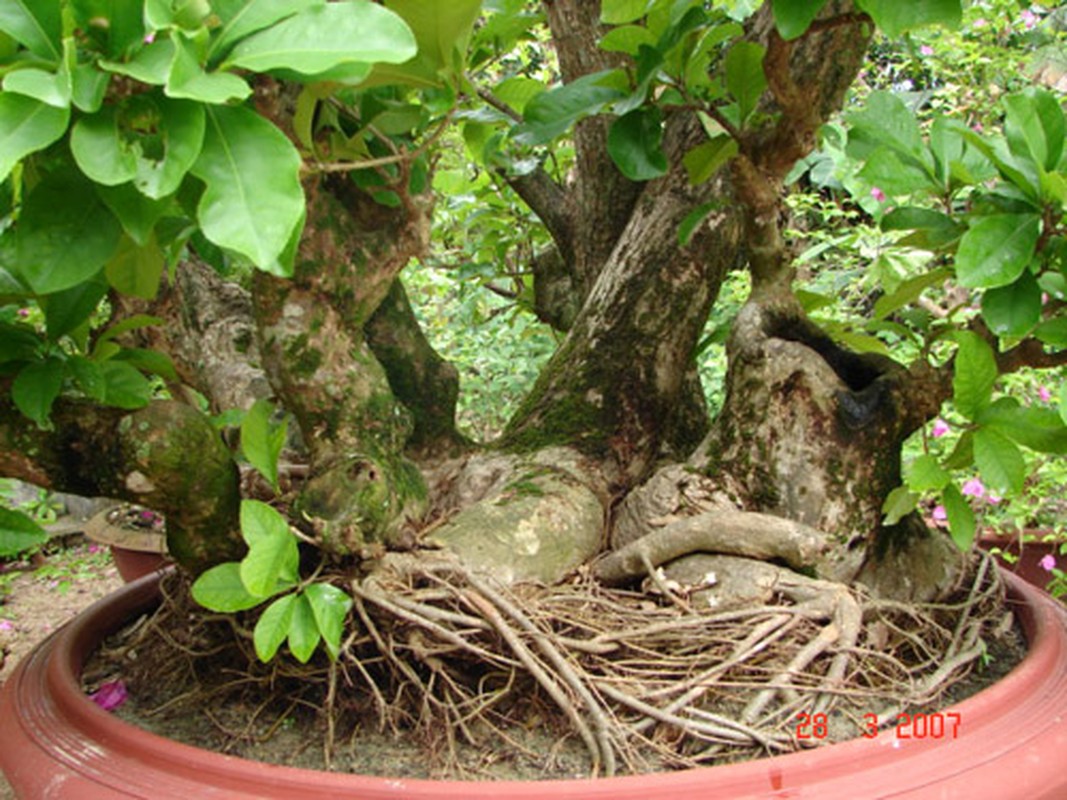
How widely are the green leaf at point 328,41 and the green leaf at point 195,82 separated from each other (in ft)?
0.05

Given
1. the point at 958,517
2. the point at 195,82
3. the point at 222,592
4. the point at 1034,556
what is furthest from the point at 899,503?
the point at 1034,556

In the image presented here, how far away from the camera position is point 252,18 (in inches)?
17.6

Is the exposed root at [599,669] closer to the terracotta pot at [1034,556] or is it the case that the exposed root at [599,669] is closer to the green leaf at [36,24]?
the green leaf at [36,24]

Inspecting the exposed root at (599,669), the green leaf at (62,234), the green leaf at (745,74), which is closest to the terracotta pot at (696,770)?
the exposed root at (599,669)

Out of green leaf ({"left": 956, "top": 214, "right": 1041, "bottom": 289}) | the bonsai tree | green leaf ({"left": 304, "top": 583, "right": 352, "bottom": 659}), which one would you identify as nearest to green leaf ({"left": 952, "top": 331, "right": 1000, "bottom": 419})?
the bonsai tree

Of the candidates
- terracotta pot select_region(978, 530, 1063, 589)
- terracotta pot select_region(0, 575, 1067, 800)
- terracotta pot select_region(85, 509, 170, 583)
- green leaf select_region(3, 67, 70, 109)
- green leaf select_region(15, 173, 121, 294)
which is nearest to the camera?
green leaf select_region(3, 67, 70, 109)

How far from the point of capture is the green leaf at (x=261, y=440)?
819 millimetres

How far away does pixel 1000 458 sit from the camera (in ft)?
2.60

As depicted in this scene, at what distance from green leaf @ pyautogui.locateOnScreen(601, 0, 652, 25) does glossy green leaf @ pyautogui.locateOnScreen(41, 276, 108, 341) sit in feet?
1.68

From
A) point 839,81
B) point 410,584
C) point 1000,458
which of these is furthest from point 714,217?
point 410,584

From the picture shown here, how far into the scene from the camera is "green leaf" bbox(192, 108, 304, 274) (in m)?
0.43

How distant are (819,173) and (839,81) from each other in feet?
3.60

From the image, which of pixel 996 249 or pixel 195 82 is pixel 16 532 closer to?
pixel 195 82

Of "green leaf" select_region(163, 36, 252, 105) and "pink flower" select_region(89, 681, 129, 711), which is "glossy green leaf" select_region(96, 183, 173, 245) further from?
"pink flower" select_region(89, 681, 129, 711)
